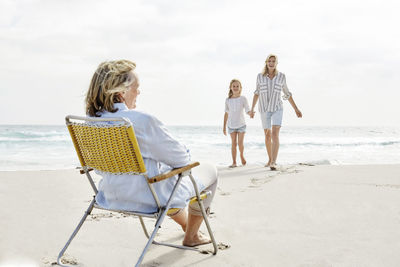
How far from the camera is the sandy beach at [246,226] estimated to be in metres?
2.64

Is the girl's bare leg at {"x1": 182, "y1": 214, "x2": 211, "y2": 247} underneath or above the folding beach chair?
underneath

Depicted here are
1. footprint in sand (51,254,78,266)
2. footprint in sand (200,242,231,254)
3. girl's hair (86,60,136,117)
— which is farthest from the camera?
footprint in sand (200,242,231,254)

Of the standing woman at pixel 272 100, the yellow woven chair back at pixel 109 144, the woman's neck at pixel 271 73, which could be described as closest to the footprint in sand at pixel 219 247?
the yellow woven chair back at pixel 109 144

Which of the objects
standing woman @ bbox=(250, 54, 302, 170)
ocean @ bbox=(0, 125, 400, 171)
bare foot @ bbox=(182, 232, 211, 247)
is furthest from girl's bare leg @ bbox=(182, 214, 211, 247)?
standing woman @ bbox=(250, 54, 302, 170)

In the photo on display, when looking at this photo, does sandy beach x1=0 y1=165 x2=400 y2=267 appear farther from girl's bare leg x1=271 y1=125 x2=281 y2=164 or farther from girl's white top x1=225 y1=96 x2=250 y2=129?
girl's white top x1=225 y1=96 x2=250 y2=129

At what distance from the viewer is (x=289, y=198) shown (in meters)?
4.48

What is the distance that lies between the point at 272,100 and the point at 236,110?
3.51ft

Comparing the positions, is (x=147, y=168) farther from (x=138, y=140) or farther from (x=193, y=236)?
(x=193, y=236)

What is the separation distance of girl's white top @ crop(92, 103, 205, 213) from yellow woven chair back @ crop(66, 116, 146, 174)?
→ 0.28 ft

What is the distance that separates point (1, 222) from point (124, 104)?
211 centimetres

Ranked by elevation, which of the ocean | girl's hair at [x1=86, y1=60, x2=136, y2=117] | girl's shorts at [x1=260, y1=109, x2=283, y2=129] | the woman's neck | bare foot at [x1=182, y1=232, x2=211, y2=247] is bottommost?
the ocean

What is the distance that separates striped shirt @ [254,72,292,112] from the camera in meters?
7.14

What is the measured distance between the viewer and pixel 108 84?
7.16 feet

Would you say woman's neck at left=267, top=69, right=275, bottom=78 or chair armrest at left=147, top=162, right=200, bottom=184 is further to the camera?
woman's neck at left=267, top=69, right=275, bottom=78
